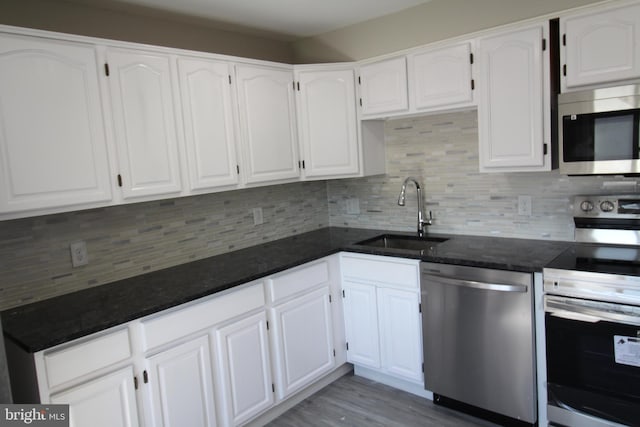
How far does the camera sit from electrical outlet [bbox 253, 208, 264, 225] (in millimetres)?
3188

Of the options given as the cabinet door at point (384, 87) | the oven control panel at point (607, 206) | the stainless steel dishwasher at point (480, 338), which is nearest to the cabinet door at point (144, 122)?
the cabinet door at point (384, 87)

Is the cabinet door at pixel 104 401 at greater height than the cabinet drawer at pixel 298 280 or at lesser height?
lesser

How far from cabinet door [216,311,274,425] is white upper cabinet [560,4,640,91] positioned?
2045 mm

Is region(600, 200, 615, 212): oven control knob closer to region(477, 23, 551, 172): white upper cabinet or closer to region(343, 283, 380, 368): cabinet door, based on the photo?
region(477, 23, 551, 172): white upper cabinet

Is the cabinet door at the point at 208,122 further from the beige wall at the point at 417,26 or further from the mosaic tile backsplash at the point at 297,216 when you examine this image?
the beige wall at the point at 417,26

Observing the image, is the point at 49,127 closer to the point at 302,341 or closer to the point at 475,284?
the point at 302,341

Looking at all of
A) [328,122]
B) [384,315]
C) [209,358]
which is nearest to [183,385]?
[209,358]

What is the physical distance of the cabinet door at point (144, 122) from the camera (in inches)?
85.3

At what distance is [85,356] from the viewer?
1768 millimetres

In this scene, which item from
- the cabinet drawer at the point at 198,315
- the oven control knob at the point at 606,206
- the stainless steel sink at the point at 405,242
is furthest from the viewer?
the stainless steel sink at the point at 405,242

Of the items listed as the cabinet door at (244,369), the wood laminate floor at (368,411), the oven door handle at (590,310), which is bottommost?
the wood laminate floor at (368,411)

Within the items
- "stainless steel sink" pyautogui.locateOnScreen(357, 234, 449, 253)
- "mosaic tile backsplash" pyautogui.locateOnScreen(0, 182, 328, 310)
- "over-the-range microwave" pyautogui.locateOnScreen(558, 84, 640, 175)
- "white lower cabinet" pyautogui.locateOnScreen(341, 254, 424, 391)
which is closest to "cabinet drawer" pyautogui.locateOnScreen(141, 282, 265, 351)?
"mosaic tile backsplash" pyautogui.locateOnScreen(0, 182, 328, 310)

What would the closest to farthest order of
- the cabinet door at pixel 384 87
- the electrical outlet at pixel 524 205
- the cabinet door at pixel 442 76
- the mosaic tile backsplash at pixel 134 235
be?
1. the mosaic tile backsplash at pixel 134 235
2. the cabinet door at pixel 442 76
3. the electrical outlet at pixel 524 205
4. the cabinet door at pixel 384 87

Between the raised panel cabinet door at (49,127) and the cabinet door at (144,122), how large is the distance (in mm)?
93
